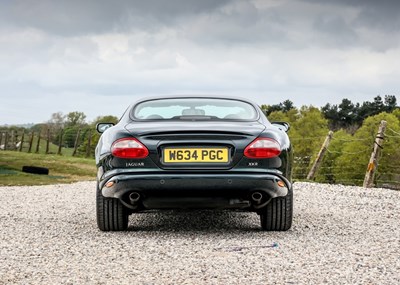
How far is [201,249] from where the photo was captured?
559 cm

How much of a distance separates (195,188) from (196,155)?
312 millimetres

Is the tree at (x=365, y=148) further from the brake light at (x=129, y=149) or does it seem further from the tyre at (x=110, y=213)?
the brake light at (x=129, y=149)

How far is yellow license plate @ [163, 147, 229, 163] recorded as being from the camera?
237 inches

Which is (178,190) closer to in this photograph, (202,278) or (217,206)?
(217,206)

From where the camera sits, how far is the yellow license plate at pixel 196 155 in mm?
6012

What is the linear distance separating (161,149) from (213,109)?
1.13 meters

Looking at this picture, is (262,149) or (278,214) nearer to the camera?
(262,149)

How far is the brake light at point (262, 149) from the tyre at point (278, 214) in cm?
51

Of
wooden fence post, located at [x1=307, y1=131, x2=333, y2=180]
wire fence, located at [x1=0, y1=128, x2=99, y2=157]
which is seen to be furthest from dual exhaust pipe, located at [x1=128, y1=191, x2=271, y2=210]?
wire fence, located at [x1=0, y1=128, x2=99, y2=157]

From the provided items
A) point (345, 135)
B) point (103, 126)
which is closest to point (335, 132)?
point (345, 135)

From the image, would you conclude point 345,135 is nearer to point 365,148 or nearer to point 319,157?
point 365,148

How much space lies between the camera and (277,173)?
6.13 meters

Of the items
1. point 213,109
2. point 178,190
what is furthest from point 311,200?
point 178,190

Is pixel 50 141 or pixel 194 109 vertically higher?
pixel 194 109
